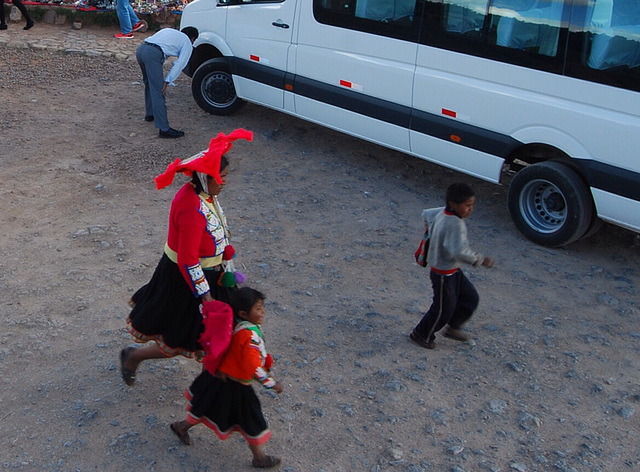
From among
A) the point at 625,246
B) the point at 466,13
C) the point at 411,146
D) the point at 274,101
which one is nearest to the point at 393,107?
the point at 411,146

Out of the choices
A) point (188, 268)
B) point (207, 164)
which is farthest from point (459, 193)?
point (188, 268)

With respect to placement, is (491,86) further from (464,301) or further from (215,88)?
(215,88)

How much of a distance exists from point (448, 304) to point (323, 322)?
95cm

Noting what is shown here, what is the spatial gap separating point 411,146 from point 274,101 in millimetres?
1952

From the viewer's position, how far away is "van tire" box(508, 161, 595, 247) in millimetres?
6043

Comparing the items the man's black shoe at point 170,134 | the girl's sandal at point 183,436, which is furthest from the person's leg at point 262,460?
the man's black shoe at point 170,134

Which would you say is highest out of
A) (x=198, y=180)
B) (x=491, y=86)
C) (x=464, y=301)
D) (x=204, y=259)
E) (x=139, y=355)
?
(x=491, y=86)

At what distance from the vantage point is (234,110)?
30.0 ft

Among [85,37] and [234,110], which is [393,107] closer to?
[234,110]

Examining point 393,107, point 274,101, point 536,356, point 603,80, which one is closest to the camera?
point 536,356

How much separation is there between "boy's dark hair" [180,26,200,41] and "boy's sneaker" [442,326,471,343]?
5.74 m

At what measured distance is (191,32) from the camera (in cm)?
924

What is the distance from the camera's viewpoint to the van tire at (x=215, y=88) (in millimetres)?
8914

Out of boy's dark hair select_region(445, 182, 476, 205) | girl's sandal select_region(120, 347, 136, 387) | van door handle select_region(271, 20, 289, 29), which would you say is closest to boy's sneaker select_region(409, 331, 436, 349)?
boy's dark hair select_region(445, 182, 476, 205)
